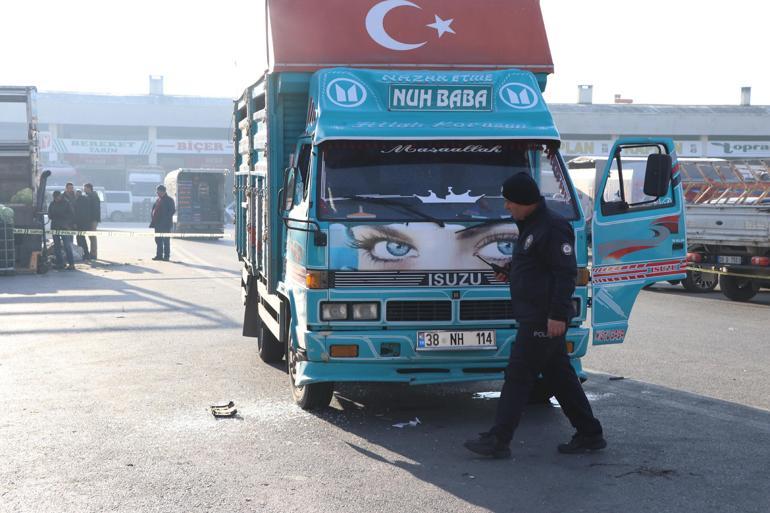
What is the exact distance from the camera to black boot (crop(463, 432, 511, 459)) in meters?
6.30

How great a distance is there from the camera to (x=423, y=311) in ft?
23.9

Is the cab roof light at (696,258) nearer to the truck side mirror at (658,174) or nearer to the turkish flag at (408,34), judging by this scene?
the turkish flag at (408,34)

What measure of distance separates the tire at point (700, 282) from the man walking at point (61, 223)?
44.7 feet

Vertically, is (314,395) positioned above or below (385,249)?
below

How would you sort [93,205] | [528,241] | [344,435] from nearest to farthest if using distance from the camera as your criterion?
[528,241]
[344,435]
[93,205]

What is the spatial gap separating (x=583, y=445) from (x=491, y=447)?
614mm

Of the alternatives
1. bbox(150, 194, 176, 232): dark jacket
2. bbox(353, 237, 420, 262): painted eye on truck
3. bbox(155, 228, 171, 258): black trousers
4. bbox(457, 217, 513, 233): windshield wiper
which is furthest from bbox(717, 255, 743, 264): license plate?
bbox(150, 194, 176, 232): dark jacket

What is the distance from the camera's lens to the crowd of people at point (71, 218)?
76.6ft

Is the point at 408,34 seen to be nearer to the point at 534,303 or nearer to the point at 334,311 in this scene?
the point at 334,311

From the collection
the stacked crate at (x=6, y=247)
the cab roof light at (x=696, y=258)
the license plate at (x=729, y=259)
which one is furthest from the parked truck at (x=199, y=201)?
the license plate at (x=729, y=259)

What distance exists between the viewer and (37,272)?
22188mm

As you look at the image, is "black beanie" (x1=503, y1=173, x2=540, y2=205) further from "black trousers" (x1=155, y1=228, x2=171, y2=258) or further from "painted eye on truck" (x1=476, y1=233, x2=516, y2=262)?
"black trousers" (x1=155, y1=228, x2=171, y2=258)

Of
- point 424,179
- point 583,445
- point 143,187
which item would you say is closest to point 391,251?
point 424,179

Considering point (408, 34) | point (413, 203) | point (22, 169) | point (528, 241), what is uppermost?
point (408, 34)
